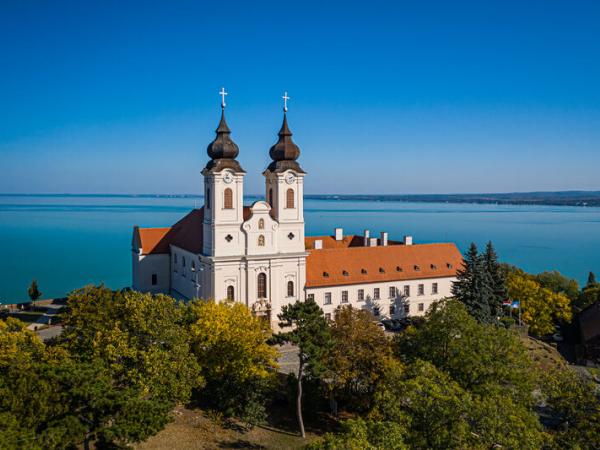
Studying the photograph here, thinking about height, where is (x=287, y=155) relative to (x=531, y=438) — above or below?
above

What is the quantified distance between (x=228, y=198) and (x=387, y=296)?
13868 mm

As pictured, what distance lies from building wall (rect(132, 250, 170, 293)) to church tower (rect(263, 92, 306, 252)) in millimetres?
10358

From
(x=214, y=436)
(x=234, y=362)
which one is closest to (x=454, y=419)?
(x=234, y=362)

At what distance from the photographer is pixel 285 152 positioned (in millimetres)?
37812

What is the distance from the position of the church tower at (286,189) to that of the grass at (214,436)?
1588cm

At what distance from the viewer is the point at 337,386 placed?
23.9m

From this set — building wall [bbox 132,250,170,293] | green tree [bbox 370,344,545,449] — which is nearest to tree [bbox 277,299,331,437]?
green tree [bbox 370,344,545,449]

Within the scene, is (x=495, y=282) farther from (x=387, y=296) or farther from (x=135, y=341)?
(x=135, y=341)

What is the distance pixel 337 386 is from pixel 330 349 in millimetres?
2091

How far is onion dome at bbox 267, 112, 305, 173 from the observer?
37.7 m

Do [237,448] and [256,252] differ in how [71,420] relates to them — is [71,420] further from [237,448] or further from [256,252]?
[256,252]

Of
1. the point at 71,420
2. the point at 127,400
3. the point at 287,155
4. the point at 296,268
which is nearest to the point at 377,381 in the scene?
the point at 127,400

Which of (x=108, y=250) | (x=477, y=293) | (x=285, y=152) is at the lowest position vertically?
(x=108, y=250)

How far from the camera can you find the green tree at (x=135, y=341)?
20.2 m
